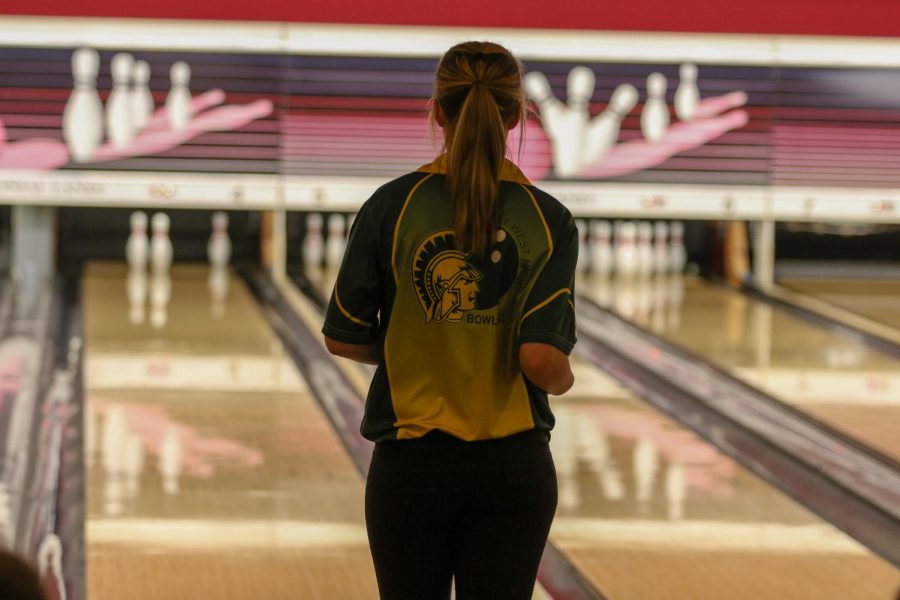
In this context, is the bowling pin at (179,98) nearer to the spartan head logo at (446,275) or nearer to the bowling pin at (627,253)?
the bowling pin at (627,253)

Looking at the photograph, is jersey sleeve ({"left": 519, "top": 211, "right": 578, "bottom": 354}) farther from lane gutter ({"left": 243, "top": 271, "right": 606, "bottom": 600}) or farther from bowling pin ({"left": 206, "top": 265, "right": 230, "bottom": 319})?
bowling pin ({"left": 206, "top": 265, "right": 230, "bottom": 319})

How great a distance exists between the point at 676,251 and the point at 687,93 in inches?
33.9

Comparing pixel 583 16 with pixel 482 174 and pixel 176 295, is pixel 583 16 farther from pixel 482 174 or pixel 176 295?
pixel 482 174

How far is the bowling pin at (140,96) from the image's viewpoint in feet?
19.5

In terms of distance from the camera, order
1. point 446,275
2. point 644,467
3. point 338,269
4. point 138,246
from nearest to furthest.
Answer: point 446,275
point 644,467
point 338,269
point 138,246

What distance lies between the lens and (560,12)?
4.66 metres

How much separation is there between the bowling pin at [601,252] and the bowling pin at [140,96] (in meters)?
2.10

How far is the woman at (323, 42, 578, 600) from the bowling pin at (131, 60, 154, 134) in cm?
458

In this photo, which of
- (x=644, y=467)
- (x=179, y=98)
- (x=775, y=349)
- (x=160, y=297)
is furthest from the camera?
(x=179, y=98)

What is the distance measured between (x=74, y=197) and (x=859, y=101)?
11.1ft

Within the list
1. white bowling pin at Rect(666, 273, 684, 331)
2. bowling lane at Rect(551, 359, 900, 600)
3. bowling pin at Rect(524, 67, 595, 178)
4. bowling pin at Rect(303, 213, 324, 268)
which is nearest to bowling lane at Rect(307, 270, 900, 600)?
bowling lane at Rect(551, 359, 900, 600)

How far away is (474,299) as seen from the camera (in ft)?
5.11

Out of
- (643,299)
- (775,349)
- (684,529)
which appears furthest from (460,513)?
(643,299)

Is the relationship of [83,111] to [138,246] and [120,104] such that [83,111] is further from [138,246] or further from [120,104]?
[138,246]
